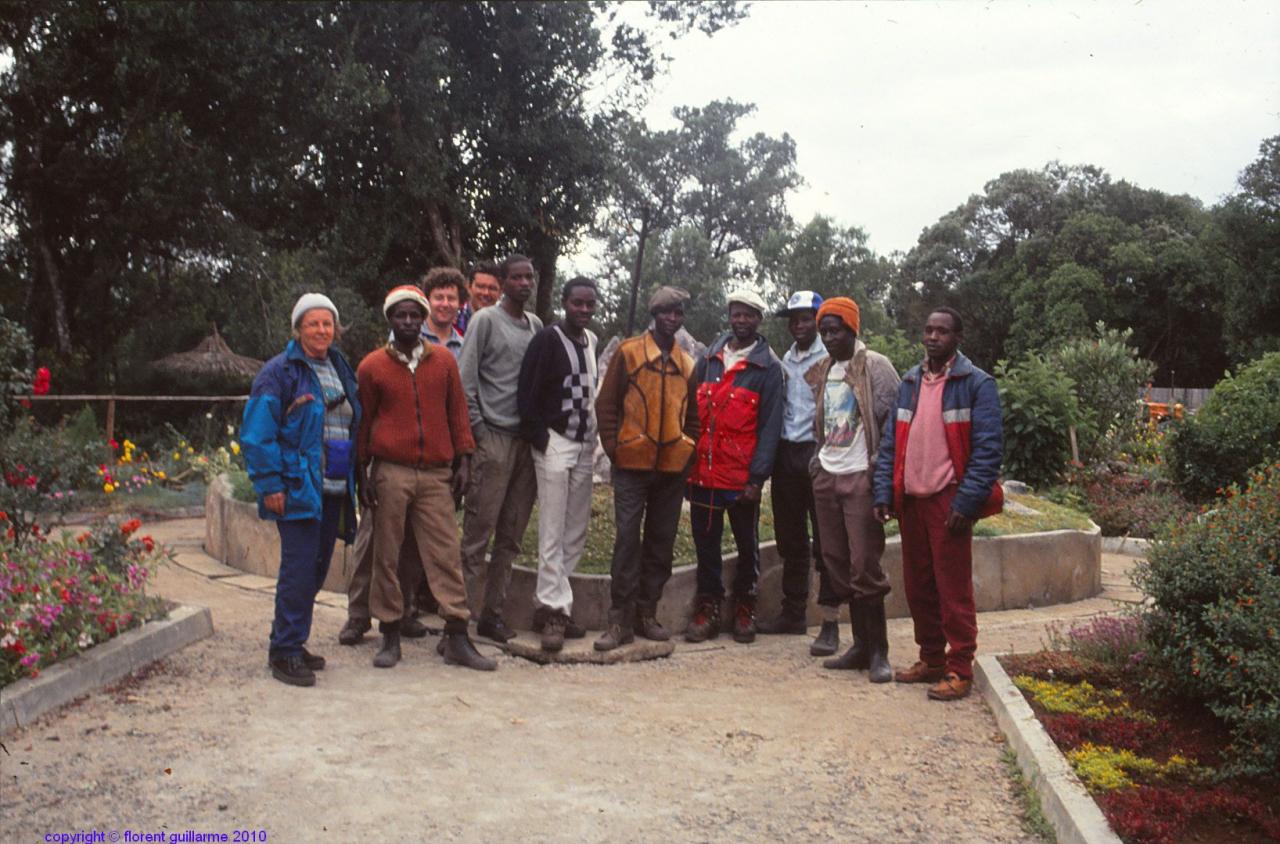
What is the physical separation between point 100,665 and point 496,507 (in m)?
2.28

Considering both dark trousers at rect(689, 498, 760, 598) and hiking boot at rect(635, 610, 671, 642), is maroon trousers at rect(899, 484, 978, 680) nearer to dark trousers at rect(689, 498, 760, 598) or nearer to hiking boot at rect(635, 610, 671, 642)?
dark trousers at rect(689, 498, 760, 598)

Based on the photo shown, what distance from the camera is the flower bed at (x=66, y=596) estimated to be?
5.71m

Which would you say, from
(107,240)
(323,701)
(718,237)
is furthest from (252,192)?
(718,237)

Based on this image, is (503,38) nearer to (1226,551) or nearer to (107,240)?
(107,240)

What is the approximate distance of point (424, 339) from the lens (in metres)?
6.84

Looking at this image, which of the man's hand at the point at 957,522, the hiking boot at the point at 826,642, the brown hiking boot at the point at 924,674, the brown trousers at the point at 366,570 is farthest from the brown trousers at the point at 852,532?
the brown trousers at the point at 366,570

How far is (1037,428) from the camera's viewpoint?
14.3 meters

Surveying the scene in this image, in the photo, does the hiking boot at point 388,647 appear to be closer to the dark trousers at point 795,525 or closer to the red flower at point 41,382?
the dark trousers at point 795,525

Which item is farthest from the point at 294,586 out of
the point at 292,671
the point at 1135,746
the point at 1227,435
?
the point at 1227,435

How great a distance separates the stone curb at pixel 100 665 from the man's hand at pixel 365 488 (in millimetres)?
1410

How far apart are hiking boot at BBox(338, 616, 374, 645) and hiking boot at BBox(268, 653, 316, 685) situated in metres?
0.85

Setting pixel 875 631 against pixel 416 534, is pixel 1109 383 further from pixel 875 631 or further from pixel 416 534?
pixel 416 534

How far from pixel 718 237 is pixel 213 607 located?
56.2m

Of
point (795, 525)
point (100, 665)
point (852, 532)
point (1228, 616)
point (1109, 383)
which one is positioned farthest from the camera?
point (1109, 383)
